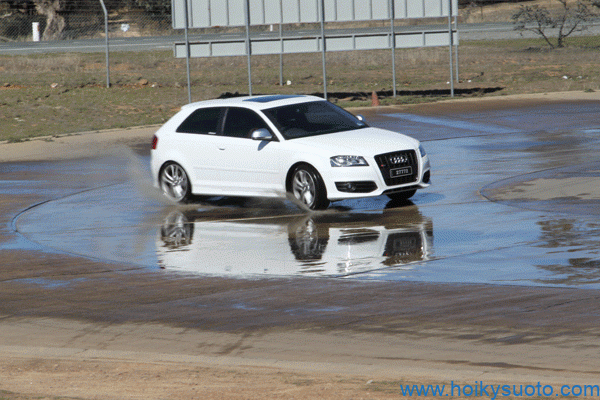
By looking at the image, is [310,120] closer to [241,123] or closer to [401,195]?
[241,123]

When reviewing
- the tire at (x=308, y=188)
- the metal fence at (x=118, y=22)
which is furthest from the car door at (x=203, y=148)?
the metal fence at (x=118, y=22)

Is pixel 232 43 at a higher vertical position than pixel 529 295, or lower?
higher

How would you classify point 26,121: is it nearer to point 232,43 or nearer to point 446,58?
point 232,43

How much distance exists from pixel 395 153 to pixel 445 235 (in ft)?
7.84

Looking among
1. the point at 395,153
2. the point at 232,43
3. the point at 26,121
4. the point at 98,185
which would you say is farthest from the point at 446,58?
the point at 395,153

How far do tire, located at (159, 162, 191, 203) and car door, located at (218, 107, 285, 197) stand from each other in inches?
29.9

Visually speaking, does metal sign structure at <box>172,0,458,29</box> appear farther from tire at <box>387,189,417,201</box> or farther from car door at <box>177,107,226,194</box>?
tire at <box>387,189,417,201</box>

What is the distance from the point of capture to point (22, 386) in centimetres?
652

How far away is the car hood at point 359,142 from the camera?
44.0 ft

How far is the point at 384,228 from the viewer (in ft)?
40.0

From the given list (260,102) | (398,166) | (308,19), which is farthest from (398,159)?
(308,19)

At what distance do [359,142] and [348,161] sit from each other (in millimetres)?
450

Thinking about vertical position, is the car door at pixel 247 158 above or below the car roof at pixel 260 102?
below

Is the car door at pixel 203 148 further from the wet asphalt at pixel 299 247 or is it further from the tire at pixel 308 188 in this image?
the tire at pixel 308 188
